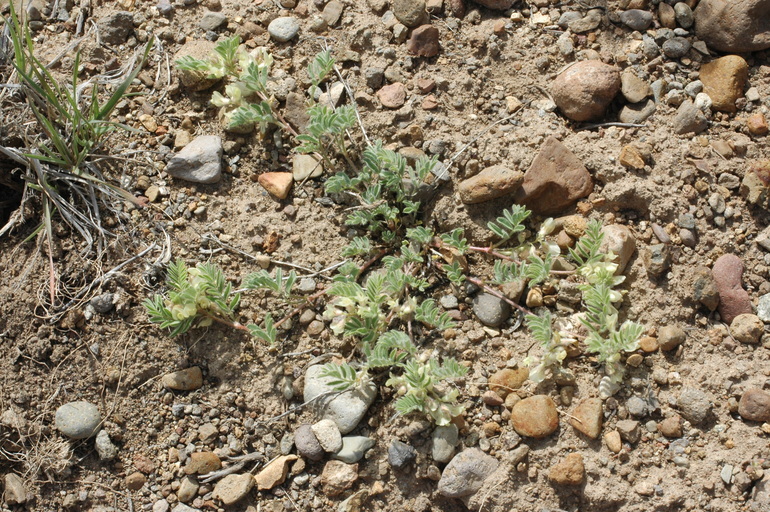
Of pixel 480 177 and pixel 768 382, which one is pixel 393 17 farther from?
pixel 768 382

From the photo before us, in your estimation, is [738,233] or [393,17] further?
[393,17]

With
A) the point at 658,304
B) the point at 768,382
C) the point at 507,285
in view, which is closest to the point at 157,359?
the point at 507,285

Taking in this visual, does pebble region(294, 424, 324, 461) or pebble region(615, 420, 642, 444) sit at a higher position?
pebble region(615, 420, 642, 444)

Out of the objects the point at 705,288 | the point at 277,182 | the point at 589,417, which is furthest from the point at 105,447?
the point at 705,288

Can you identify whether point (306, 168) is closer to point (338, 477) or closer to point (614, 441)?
point (338, 477)

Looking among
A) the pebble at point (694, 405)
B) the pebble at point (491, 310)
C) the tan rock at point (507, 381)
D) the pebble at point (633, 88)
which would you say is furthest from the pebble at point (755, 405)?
the pebble at point (633, 88)

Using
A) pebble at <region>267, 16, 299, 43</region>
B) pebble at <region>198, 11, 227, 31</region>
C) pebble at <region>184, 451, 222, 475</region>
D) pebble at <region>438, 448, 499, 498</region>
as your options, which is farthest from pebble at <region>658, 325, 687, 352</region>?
pebble at <region>198, 11, 227, 31</region>

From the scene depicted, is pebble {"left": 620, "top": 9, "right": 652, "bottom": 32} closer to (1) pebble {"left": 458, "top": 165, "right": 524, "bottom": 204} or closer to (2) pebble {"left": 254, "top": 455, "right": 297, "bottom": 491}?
(1) pebble {"left": 458, "top": 165, "right": 524, "bottom": 204}
